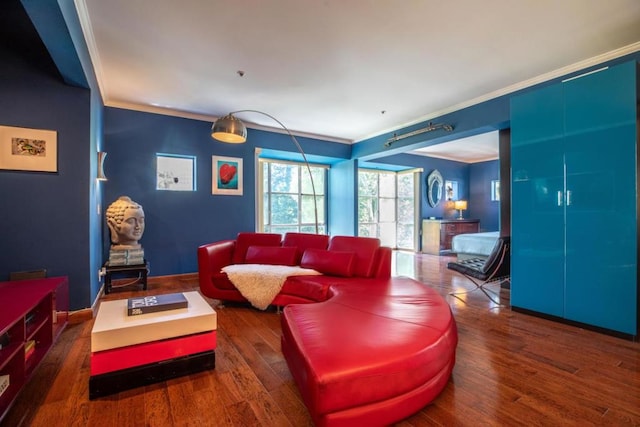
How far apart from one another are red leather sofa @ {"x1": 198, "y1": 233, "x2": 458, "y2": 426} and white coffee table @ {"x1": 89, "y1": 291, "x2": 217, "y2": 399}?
56 centimetres

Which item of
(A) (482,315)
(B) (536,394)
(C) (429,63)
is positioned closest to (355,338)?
(B) (536,394)

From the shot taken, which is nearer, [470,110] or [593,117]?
[593,117]

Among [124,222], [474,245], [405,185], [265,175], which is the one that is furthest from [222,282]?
[405,185]

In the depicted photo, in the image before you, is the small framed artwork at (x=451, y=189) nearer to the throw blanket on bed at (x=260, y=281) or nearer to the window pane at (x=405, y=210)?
the window pane at (x=405, y=210)

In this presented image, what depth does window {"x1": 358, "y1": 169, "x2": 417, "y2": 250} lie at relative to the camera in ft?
25.6

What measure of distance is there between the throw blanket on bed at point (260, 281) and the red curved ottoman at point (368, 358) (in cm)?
101

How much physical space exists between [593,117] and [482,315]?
6.85 feet

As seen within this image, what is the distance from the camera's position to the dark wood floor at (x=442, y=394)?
147cm

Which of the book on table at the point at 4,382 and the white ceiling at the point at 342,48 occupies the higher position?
the white ceiling at the point at 342,48

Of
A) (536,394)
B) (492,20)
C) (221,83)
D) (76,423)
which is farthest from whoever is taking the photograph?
(221,83)

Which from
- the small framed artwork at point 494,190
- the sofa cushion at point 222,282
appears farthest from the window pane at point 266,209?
the small framed artwork at point 494,190

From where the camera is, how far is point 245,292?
303 cm

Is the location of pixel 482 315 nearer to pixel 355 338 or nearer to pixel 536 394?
pixel 536 394

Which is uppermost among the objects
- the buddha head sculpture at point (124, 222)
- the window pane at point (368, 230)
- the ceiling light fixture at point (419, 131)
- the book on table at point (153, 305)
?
the ceiling light fixture at point (419, 131)
